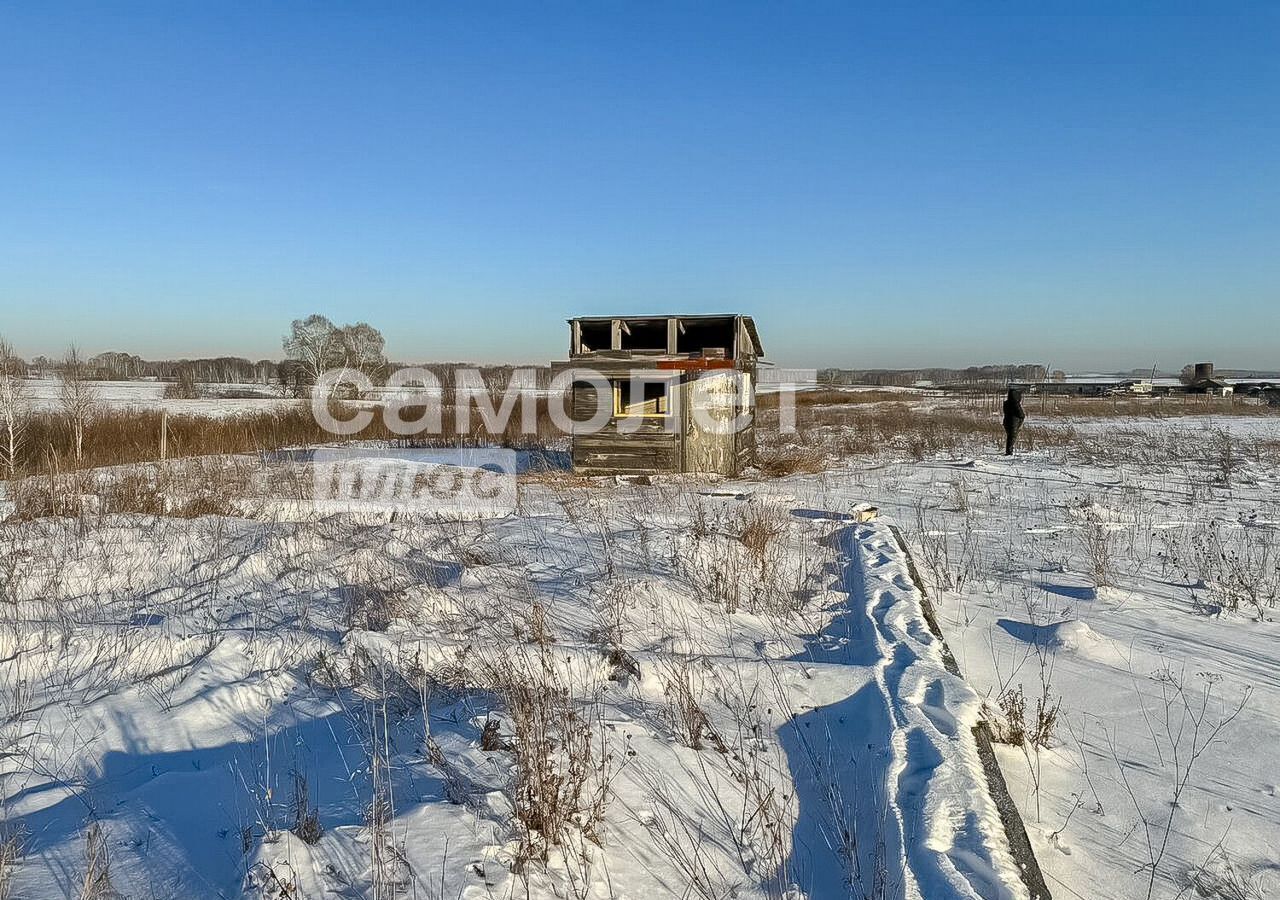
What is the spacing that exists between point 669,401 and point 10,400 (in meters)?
12.9

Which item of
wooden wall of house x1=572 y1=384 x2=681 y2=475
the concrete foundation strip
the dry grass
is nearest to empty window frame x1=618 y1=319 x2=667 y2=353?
wooden wall of house x1=572 y1=384 x2=681 y2=475

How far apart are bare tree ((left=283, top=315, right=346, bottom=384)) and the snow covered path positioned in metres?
58.7

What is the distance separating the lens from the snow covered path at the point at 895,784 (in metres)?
2.37

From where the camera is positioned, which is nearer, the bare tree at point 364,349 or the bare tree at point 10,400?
the bare tree at point 10,400

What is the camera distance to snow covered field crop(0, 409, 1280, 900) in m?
2.46

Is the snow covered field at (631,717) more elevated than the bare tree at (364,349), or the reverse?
the bare tree at (364,349)

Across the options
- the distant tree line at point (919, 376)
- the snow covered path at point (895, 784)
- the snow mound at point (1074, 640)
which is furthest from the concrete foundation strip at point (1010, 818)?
the distant tree line at point (919, 376)

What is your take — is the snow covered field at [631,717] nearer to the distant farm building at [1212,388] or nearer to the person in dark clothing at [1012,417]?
the person in dark clothing at [1012,417]

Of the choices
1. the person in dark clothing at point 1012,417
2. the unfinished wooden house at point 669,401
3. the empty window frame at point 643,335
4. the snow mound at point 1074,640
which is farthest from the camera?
the person in dark clothing at point 1012,417

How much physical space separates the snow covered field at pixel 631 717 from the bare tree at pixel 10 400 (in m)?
8.03

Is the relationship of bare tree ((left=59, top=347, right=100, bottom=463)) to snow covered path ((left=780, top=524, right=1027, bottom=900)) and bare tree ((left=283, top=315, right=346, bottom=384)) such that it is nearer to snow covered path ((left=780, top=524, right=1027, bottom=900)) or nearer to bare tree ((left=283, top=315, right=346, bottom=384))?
snow covered path ((left=780, top=524, right=1027, bottom=900))

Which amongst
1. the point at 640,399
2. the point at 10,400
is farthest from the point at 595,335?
the point at 10,400

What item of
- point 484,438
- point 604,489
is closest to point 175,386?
point 484,438

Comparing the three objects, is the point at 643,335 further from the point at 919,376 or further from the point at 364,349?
the point at 919,376
